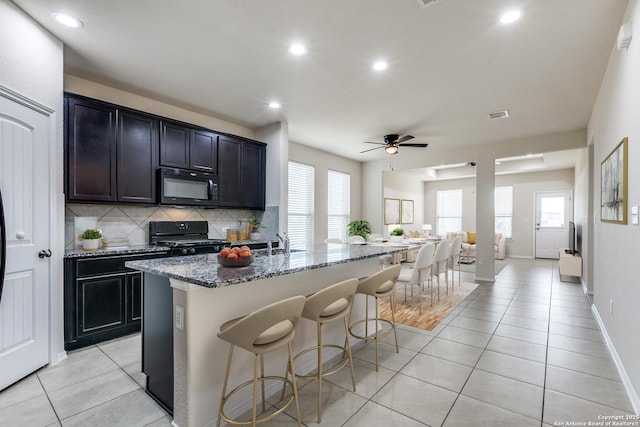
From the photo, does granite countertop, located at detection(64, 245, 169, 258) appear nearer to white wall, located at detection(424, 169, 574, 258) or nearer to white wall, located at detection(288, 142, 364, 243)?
white wall, located at detection(288, 142, 364, 243)

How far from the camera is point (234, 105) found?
4.17 metres

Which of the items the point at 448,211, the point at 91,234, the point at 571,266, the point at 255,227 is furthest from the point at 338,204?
the point at 448,211

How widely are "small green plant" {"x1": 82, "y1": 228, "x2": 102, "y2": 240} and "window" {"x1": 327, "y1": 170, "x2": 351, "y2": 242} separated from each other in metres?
4.58

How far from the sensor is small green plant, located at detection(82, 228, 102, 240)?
3158 millimetres

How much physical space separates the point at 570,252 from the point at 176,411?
7849 mm

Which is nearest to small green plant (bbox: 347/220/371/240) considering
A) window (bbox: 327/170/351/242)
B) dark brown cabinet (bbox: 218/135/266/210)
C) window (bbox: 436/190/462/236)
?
window (bbox: 327/170/351/242)

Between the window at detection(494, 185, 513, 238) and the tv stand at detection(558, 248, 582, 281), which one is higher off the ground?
the window at detection(494, 185, 513, 238)

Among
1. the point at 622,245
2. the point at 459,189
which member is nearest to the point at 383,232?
the point at 459,189

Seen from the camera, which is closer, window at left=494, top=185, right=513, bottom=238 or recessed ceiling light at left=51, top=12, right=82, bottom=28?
recessed ceiling light at left=51, top=12, right=82, bottom=28

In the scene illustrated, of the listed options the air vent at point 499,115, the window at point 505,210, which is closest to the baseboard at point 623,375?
the air vent at point 499,115

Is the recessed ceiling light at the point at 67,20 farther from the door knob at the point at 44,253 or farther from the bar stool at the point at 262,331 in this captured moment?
the bar stool at the point at 262,331

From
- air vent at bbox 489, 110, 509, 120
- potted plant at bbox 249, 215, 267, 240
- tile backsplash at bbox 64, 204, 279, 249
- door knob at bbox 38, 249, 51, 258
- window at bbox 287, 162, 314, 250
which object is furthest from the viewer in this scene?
window at bbox 287, 162, 314, 250

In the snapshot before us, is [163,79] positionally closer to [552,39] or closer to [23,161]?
[23,161]

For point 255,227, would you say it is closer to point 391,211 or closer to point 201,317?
point 201,317
